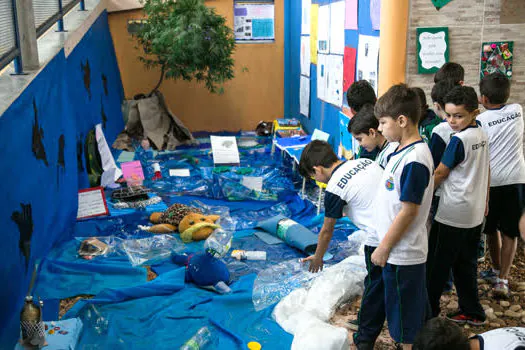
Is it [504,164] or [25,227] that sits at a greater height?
[504,164]

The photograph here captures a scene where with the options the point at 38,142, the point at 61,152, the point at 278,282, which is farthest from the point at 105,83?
the point at 278,282

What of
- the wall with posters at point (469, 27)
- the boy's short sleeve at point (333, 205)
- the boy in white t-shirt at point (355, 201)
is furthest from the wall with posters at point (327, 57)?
the boy's short sleeve at point (333, 205)

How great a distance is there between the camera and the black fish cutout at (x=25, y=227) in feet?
10.4

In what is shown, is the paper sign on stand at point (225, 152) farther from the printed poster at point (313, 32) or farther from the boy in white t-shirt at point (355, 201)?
the boy in white t-shirt at point (355, 201)

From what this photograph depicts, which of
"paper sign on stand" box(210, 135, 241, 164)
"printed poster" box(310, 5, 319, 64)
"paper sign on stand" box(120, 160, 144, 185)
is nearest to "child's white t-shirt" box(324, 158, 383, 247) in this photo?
"paper sign on stand" box(120, 160, 144, 185)

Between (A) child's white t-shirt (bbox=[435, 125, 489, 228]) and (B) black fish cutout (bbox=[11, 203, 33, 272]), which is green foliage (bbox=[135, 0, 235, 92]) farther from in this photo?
(A) child's white t-shirt (bbox=[435, 125, 489, 228])

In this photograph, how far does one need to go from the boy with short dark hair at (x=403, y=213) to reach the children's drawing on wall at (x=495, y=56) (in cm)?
190

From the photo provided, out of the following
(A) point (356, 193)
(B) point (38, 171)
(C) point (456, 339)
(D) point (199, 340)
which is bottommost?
(D) point (199, 340)

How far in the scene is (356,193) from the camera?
2.60 metres

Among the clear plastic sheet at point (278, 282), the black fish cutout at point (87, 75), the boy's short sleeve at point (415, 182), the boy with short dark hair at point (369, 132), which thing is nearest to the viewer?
the boy's short sleeve at point (415, 182)

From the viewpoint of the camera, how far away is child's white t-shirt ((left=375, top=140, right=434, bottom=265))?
2268 millimetres

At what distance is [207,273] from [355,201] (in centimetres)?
141

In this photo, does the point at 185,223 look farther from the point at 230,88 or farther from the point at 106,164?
the point at 230,88

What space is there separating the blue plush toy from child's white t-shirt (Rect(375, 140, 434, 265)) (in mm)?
1484
